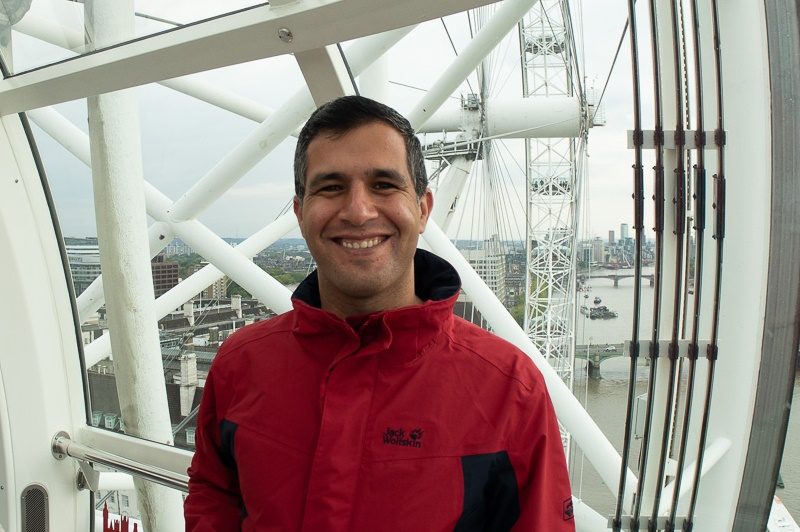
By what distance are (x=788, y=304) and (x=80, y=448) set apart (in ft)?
8.90

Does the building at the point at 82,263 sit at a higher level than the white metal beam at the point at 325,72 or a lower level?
lower

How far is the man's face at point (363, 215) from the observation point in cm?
103

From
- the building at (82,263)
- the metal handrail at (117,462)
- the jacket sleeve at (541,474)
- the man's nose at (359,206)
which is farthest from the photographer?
the building at (82,263)

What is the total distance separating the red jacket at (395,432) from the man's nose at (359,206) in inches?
6.7

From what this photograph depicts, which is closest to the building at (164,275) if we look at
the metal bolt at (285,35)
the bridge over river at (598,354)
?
the metal bolt at (285,35)

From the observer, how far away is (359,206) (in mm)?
1018

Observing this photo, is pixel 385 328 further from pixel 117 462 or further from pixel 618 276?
pixel 117 462

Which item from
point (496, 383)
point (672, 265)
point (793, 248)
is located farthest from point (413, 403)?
point (793, 248)

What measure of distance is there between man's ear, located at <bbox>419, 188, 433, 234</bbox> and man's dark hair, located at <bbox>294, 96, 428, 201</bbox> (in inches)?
0.7

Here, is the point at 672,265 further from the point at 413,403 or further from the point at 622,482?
the point at 413,403

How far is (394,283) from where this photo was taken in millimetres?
1054

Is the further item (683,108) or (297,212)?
(683,108)

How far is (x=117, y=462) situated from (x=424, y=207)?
6.09 ft

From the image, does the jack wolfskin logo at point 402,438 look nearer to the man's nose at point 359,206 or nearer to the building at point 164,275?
the man's nose at point 359,206
